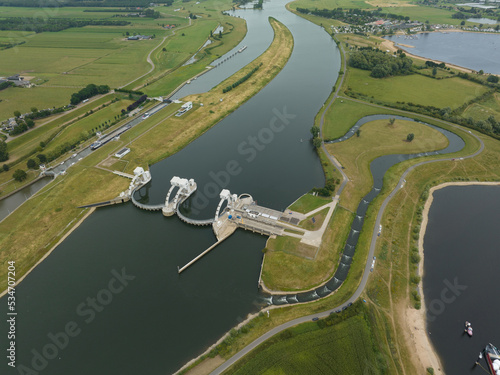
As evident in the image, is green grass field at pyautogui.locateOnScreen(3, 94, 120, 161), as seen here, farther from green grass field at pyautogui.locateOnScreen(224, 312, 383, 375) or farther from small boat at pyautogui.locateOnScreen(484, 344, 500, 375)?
small boat at pyautogui.locateOnScreen(484, 344, 500, 375)

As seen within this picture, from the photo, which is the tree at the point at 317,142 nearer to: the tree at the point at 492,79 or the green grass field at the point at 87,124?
the green grass field at the point at 87,124

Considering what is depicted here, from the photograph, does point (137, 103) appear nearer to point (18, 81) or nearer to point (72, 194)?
point (72, 194)

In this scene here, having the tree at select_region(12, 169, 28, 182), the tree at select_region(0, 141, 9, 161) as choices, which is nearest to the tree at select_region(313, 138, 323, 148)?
the tree at select_region(12, 169, 28, 182)

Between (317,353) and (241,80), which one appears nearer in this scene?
(317,353)

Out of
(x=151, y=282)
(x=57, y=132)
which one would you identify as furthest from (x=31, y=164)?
(x=151, y=282)

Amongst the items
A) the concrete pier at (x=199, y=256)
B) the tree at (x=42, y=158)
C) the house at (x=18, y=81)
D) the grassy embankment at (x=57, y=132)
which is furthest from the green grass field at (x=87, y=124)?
the concrete pier at (x=199, y=256)

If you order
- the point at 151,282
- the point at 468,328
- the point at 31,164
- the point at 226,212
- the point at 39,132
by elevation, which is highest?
the point at 39,132
